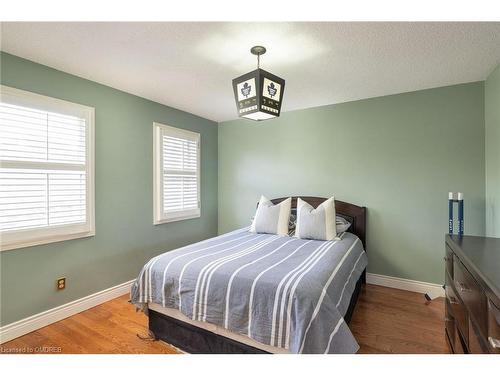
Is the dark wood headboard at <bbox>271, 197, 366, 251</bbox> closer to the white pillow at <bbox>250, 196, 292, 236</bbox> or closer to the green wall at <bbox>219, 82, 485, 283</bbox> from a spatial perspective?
the green wall at <bbox>219, 82, 485, 283</bbox>

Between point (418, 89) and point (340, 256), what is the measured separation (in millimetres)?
2217

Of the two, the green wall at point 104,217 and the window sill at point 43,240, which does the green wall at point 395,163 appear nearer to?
the green wall at point 104,217

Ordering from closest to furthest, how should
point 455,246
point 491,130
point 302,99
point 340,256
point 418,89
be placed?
point 455,246, point 340,256, point 491,130, point 418,89, point 302,99

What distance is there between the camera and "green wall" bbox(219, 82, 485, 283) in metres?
2.75

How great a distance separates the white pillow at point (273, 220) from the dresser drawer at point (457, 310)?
63.3 inches

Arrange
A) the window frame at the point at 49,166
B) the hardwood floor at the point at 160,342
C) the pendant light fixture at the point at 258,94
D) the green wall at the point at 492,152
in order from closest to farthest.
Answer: the pendant light fixture at the point at 258,94, the hardwood floor at the point at 160,342, the window frame at the point at 49,166, the green wall at the point at 492,152

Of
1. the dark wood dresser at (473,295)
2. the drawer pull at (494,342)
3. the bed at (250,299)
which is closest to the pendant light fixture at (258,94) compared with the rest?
the bed at (250,299)

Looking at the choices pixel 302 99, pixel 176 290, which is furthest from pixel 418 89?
pixel 176 290

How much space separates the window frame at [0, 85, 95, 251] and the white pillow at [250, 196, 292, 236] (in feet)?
6.14

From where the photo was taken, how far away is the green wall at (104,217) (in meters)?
2.17
